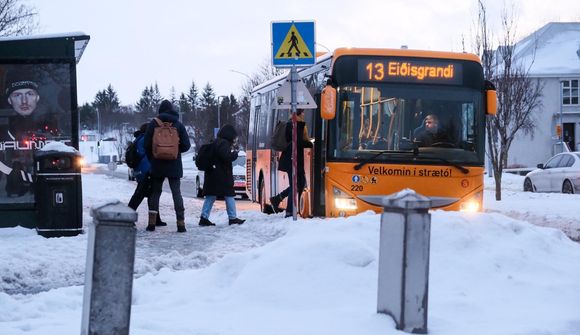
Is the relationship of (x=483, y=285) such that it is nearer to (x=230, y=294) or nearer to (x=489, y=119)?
(x=230, y=294)

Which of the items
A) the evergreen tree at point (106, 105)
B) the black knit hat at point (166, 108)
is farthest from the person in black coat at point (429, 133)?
the evergreen tree at point (106, 105)

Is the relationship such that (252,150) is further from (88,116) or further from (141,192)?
(88,116)

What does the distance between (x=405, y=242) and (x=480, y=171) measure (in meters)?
7.44

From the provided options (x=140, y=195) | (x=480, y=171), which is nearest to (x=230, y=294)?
→ (x=480, y=171)

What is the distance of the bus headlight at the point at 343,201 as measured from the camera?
12.9 meters

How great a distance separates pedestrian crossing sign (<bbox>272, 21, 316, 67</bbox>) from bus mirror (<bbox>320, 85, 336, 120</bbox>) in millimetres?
707

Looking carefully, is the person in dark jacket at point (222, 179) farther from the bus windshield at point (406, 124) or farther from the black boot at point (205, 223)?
the bus windshield at point (406, 124)

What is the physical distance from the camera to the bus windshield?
1270 cm

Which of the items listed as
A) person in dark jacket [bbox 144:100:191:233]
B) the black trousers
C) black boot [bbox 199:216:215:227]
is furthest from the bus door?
person in dark jacket [bbox 144:100:191:233]

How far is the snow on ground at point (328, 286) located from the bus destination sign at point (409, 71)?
3.68m

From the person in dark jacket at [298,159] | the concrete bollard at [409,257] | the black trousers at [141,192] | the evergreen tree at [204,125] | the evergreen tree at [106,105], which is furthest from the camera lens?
the evergreen tree at [106,105]

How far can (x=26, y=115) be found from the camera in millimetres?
12945

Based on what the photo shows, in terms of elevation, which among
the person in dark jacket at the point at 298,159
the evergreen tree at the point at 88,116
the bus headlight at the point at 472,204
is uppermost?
the evergreen tree at the point at 88,116

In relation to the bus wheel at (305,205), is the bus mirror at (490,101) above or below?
above
